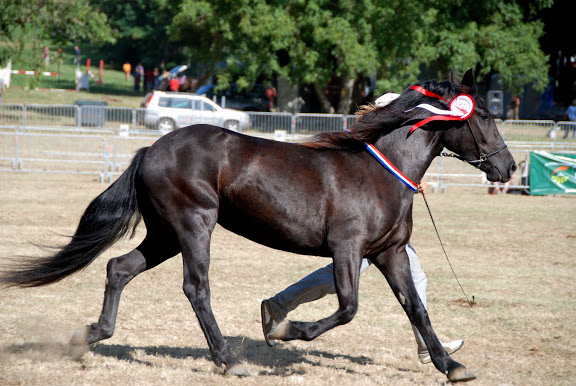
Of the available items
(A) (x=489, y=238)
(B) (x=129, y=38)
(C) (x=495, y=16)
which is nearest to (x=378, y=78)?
(C) (x=495, y=16)

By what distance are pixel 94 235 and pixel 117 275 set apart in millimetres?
375

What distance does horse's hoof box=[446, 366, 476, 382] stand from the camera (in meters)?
4.95

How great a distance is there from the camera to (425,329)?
201 inches

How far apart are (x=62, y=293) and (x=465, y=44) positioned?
2362cm

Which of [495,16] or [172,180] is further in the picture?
[495,16]

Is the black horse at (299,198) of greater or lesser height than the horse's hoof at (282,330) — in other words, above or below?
above

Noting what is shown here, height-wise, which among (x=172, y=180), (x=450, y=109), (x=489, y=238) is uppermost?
(x=450, y=109)

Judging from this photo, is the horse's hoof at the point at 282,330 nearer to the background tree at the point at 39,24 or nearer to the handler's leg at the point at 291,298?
the handler's leg at the point at 291,298

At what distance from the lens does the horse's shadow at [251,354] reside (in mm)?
5488

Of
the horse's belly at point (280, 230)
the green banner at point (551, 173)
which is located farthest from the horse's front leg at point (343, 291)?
the green banner at point (551, 173)

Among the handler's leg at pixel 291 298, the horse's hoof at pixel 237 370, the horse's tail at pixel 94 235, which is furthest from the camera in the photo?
the handler's leg at pixel 291 298

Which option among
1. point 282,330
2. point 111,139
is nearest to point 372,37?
point 111,139

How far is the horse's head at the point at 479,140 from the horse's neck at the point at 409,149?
Result: 195 mm

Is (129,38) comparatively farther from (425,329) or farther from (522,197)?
(425,329)
